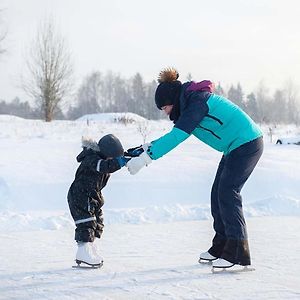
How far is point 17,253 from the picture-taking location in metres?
4.09

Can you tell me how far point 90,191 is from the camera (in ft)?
11.9

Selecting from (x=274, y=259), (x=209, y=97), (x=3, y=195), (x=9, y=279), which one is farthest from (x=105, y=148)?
(x=3, y=195)

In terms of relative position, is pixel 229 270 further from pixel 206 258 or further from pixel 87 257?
pixel 87 257

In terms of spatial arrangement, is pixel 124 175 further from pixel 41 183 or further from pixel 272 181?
pixel 272 181

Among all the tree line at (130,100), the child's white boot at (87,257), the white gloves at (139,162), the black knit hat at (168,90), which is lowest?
the child's white boot at (87,257)

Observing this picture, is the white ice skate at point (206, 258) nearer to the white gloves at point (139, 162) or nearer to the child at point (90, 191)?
the child at point (90, 191)

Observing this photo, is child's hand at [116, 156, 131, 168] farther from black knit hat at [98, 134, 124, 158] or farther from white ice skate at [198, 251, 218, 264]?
white ice skate at [198, 251, 218, 264]

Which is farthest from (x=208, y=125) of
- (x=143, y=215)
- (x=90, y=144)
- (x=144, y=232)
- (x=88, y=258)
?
(x=143, y=215)

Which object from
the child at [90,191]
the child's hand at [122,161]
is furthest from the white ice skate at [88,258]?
the child's hand at [122,161]

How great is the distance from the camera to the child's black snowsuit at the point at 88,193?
360cm

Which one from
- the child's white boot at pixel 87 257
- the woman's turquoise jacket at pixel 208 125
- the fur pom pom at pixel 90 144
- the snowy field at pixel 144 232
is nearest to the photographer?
the snowy field at pixel 144 232

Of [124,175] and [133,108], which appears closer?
[124,175]

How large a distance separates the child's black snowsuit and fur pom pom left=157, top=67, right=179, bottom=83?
0.62 meters

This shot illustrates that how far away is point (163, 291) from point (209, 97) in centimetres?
120
